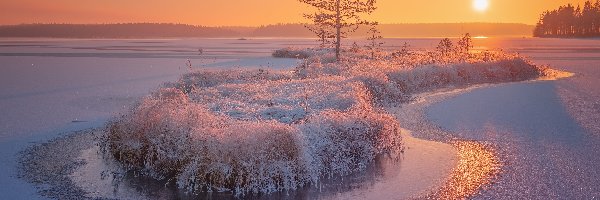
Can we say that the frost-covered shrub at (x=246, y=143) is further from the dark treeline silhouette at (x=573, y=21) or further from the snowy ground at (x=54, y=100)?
the dark treeline silhouette at (x=573, y=21)

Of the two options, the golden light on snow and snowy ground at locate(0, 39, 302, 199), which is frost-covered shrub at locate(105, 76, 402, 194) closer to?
the golden light on snow

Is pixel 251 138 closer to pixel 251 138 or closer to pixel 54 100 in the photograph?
pixel 251 138

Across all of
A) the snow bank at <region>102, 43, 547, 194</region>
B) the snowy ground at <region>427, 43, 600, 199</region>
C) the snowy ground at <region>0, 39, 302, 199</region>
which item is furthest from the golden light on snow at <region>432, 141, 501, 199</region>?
the snowy ground at <region>0, 39, 302, 199</region>

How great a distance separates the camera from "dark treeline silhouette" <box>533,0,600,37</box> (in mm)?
122438

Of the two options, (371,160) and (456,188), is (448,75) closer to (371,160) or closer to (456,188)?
(371,160)

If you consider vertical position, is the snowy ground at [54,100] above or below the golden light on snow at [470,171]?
above

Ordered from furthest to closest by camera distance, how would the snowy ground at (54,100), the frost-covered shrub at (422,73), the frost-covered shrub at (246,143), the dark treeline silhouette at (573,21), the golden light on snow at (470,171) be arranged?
1. the dark treeline silhouette at (573,21)
2. the frost-covered shrub at (422,73)
3. the snowy ground at (54,100)
4. the frost-covered shrub at (246,143)
5. the golden light on snow at (470,171)

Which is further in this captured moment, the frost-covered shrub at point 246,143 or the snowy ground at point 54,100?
the snowy ground at point 54,100

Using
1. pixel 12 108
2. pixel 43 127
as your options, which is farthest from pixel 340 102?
pixel 12 108

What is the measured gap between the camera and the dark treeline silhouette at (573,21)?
12244 centimetres

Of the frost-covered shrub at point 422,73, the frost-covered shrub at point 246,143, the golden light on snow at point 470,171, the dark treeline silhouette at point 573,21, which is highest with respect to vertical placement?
the dark treeline silhouette at point 573,21

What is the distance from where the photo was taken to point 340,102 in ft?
50.0

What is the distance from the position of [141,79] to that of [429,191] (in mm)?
19770

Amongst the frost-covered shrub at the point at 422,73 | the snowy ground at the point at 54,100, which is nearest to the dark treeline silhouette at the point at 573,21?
the frost-covered shrub at the point at 422,73
